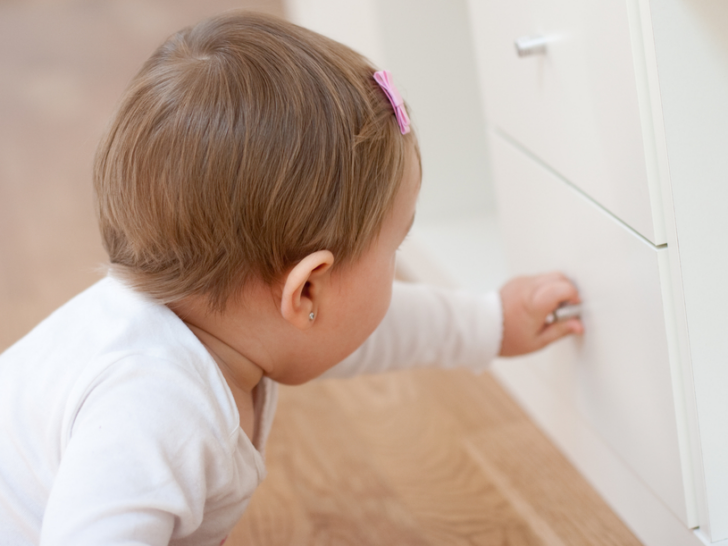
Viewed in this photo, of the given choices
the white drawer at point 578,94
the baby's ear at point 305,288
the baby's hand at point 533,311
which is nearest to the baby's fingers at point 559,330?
the baby's hand at point 533,311

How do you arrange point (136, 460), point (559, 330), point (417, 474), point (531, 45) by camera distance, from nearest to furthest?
point (136, 460)
point (531, 45)
point (559, 330)
point (417, 474)

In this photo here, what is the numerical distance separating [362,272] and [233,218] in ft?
0.34

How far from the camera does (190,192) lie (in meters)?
0.52

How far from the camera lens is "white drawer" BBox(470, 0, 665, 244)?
505mm

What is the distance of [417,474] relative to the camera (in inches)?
33.2

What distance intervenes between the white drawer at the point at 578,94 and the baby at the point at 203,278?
4.7 inches

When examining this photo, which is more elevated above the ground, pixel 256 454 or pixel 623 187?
pixel 623 187

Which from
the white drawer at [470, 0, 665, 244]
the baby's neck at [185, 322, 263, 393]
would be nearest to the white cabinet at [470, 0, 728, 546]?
the white drawer at [470, 0, 665, 244]

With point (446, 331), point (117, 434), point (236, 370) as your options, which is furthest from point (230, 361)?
point (446, 331)

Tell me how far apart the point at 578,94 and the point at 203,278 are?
0.28m

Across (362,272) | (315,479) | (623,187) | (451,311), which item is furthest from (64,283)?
(623,187)

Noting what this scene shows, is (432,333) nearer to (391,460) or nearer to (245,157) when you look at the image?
(391,460)

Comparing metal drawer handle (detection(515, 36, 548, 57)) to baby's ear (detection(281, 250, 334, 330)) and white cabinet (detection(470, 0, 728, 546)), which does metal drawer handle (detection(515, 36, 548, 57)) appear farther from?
baby's ear (detection(281, 250, 334, 330))

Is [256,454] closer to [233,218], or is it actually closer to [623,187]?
[233,218]
